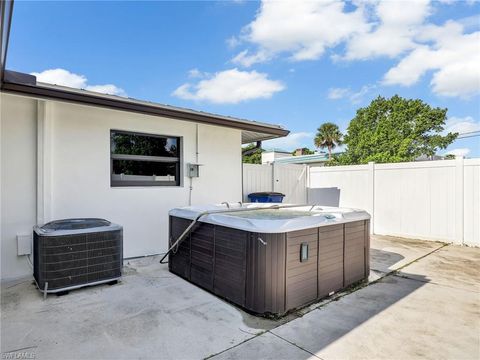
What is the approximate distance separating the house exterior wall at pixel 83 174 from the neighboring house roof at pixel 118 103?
556 mm

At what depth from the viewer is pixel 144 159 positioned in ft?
17.4

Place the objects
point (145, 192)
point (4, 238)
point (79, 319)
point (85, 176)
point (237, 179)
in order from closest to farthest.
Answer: point (79, 319) < point (4, 238) < point (85, 176) < point (145, 192) < point (237, 179)

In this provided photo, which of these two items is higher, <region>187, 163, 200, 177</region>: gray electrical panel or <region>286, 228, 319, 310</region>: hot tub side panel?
<region>187, 163, 200, 177</region>: gray electrical panel

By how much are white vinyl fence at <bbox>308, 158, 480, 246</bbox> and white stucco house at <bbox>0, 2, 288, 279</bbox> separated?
11.7ft

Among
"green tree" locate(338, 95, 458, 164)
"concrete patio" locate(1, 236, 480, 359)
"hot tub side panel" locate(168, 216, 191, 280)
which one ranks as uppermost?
"green tree" locate(338, 95, 458, 164)

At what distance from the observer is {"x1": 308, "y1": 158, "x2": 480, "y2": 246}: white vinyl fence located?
6.50 meters

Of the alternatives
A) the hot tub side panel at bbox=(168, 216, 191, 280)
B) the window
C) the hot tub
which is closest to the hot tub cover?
the hot tub

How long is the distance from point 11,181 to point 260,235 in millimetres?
3676

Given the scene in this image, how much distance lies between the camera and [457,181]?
6.64 meters

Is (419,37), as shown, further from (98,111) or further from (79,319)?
(79,319)

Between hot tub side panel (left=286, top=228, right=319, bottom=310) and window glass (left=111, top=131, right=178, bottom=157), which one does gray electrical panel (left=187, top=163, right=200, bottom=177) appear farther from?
hot tub side panel (left=286, top=228, right=319, bottom=310)

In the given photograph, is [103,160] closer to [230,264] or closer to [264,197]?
[230,264]

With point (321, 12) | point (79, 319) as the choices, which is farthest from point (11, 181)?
point (321, 12)

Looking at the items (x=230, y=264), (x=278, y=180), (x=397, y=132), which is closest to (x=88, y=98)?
(x=230, y=264)
